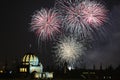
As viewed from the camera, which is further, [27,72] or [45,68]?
[45,68]

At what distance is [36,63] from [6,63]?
2600 centimetres

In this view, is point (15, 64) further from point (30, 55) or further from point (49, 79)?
point (49, 79)

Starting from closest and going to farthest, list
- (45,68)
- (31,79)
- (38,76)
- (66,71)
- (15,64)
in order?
(31,79) → (38,76) → (66,71) → (15,64) → (45,68)

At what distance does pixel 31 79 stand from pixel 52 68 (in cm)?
6449

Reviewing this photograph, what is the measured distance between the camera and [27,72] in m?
150

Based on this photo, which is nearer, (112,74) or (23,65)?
(112,74)

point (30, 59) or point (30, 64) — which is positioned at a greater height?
point (30, 59)

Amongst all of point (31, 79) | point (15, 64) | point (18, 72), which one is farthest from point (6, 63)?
point (31, 79)

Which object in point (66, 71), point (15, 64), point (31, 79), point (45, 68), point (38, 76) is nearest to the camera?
point (31, 79)

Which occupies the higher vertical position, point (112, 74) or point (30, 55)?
point (30, 55)

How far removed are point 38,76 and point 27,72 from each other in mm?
18209

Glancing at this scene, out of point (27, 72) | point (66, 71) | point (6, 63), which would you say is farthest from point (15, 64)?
point (66, 71)

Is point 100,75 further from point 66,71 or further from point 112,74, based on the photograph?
point 66,71

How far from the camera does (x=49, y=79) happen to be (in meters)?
122
